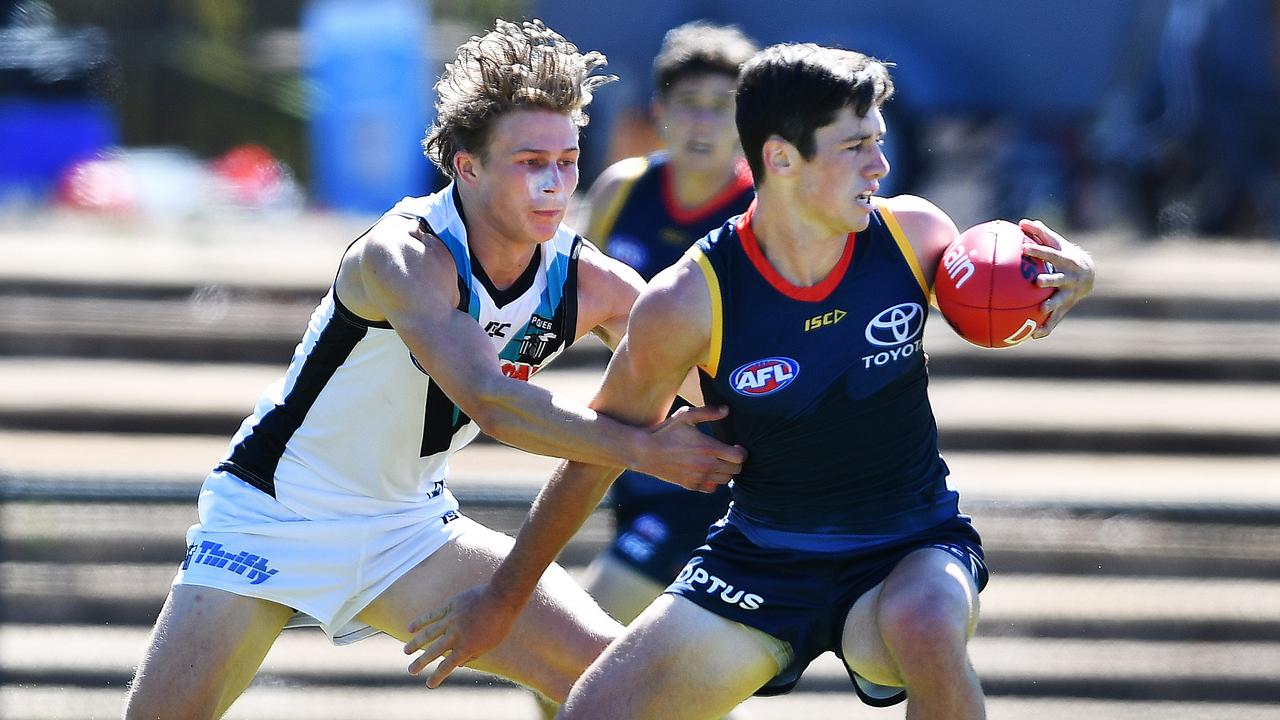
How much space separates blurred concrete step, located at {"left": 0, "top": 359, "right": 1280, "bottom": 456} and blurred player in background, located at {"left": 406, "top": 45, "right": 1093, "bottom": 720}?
3.59 m

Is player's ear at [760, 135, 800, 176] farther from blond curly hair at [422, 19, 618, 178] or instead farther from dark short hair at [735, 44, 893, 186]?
blond curly hair at [422, 19, 618, 178]

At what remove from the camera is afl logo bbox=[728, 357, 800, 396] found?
10.5ft

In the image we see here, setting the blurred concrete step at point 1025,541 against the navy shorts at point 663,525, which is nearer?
the navy shorts at point 663,525

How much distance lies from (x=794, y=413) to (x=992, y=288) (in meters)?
0.53

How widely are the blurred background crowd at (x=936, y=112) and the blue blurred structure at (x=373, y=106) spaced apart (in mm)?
17

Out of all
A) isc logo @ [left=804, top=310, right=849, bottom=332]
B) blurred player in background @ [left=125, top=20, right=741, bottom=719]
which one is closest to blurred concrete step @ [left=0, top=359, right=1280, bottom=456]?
blurred player in background @ [left=125, top=20, right=741, bottom=719]

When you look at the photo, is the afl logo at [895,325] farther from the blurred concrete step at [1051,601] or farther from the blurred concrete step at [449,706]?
the blurred concrete step at [1051,601]

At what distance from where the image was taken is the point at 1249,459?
6.94m

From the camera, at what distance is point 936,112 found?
10695 millimetres

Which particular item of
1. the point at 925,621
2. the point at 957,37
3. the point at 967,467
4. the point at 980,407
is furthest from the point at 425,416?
the point at 957,37

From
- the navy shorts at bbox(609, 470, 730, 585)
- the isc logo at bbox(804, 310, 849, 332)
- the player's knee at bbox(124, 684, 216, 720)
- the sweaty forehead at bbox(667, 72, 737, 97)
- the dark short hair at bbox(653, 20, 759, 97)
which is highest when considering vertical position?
the dark short hair at bbox(653, 20, 759, 97)

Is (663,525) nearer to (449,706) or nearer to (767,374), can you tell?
(767,374)

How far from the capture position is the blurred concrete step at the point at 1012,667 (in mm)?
5727

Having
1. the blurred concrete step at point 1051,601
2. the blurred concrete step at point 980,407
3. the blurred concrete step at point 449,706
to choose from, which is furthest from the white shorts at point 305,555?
the blurred concrete step at point 980,407
